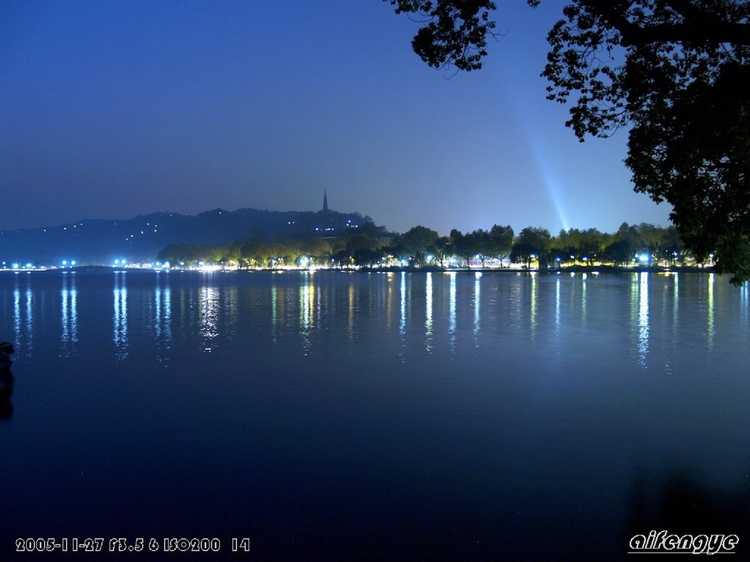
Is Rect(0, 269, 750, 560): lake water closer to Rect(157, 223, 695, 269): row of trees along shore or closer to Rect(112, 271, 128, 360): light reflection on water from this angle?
Rect(112, 271, 128, 360): light reflection on water

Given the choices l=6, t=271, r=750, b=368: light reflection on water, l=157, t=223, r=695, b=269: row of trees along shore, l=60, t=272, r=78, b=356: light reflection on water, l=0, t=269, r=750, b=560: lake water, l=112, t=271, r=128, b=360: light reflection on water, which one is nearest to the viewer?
l=0, t=269, r=750, b=560: lake water

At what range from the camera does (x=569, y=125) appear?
10570 mm

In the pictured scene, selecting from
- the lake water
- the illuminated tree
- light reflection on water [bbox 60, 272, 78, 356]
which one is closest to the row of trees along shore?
light reflection on water [bbox 60, 272, 78, 356]

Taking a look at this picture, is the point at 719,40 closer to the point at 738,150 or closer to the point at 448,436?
the point at 738,150

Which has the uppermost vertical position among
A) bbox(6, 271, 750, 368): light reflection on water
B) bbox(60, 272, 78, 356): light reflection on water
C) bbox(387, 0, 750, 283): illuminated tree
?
bbox(387, 0, 750, 283): illuminated tree

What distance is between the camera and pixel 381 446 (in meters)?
10.0

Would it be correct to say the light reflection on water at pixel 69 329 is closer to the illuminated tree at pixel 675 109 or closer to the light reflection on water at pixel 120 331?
the light reflection on water at pixel 120 331

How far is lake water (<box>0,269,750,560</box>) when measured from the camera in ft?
23.2

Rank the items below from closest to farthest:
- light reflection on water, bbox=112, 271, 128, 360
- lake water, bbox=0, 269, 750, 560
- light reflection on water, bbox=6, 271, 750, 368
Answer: lake water, bbox=0, 269, 750, 560 → light reflection on water, bbox=112, 271, 128, 360 → light reflection on water, bbox=6, 271, 750, 368

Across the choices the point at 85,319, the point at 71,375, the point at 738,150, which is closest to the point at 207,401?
the point at 71,375

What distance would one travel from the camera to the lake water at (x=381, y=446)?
23.2ft

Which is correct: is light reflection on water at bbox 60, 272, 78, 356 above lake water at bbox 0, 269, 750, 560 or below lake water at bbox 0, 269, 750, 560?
above

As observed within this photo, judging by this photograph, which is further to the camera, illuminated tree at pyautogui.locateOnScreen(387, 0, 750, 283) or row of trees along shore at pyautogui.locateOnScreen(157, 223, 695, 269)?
row of trees along shore at pyautogui.locateOnScreen(157, 223, 695, 269)

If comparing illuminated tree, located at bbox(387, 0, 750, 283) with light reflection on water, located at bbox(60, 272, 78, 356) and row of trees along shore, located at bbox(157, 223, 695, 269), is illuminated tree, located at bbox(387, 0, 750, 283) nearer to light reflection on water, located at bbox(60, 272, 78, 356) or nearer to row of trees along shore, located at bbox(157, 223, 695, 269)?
light reflection on water, located at bbox(60, 272, 78, 356)
